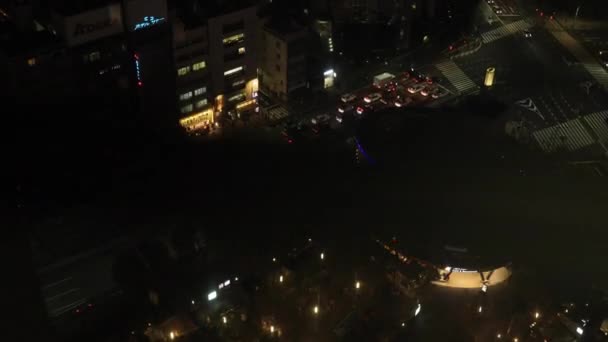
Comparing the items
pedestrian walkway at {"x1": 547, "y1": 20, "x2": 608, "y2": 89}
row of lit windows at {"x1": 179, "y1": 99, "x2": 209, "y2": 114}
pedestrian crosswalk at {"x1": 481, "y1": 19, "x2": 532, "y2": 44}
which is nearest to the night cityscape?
row of lit windows at {"x1": 179, "y1": 99, "x2": 209, "y2": 114}

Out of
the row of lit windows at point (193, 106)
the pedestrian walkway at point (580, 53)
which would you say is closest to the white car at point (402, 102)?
the row of lit windows at point (193, 106)

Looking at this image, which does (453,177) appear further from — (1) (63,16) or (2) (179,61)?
(1) (63,16)

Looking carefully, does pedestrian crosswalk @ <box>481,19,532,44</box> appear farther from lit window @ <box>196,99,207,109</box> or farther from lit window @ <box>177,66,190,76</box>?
lit window @ <box>177,66,190,76</box>

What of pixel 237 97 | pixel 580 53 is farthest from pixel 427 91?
pixel 580 53

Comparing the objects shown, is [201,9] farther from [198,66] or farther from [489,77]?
[489,77]

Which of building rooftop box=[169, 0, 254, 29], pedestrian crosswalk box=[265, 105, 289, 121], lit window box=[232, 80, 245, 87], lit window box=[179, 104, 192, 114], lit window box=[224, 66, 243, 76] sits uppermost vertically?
building rooftop box=[169, 0, 254, 29]

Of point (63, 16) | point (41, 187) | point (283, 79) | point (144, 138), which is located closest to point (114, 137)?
point (144, 138)
